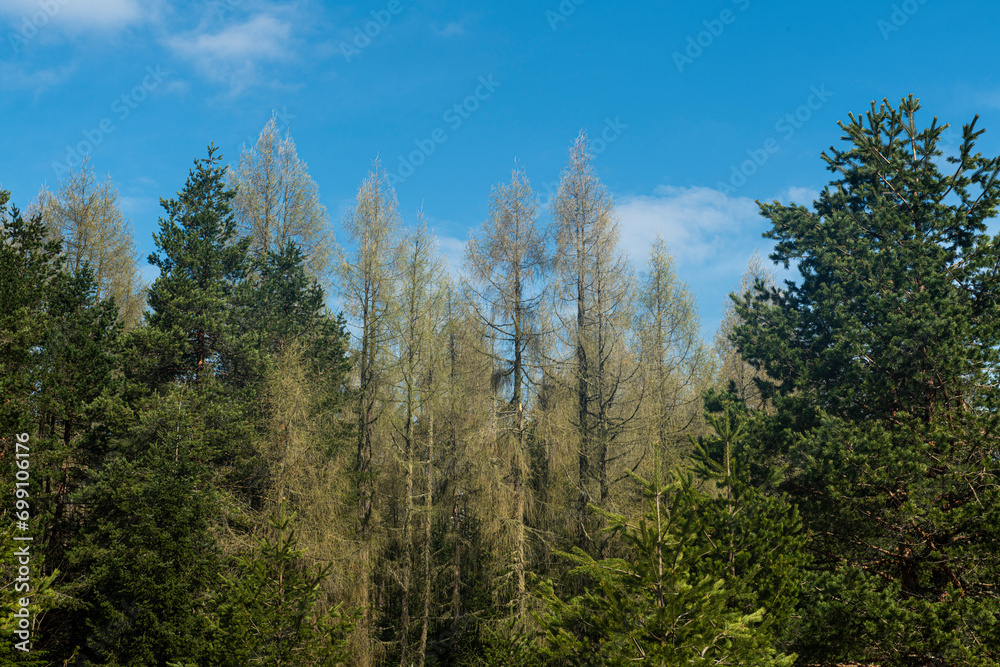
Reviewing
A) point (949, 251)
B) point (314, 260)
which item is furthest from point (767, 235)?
point (314, 260)

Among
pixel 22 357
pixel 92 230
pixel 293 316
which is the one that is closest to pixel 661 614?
pixel 22 357

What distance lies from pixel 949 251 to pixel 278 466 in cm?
1512

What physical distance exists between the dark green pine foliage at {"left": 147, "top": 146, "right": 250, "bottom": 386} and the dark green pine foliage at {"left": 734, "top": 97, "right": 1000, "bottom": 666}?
13184 millimetres

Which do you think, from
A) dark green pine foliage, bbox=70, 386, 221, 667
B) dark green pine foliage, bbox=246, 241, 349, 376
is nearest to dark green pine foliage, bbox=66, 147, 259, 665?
dark green pine foliage, bbox=70, 386, 221, 667

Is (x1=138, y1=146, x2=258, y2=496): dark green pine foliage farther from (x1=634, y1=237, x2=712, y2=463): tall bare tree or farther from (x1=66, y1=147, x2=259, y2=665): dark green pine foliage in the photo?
(x1=634, y1=237, x2=712, y2=463): tall bare tree

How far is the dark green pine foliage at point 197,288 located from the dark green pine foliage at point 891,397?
13184mm

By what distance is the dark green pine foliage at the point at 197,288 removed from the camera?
15742 millimetres

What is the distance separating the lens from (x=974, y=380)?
9.49 meters

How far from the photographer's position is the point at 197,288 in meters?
16.0

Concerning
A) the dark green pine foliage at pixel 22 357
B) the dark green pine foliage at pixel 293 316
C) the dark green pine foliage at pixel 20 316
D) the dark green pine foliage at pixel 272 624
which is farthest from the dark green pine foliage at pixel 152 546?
the dark green pine foliage at pixel 272 624

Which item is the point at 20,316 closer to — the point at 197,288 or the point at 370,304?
the point at 197,288

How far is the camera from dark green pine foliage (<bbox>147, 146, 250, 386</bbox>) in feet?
51.6

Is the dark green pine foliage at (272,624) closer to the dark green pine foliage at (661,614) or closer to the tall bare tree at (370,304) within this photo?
the dark green pine foliage at (661,614)

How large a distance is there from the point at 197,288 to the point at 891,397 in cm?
1586
